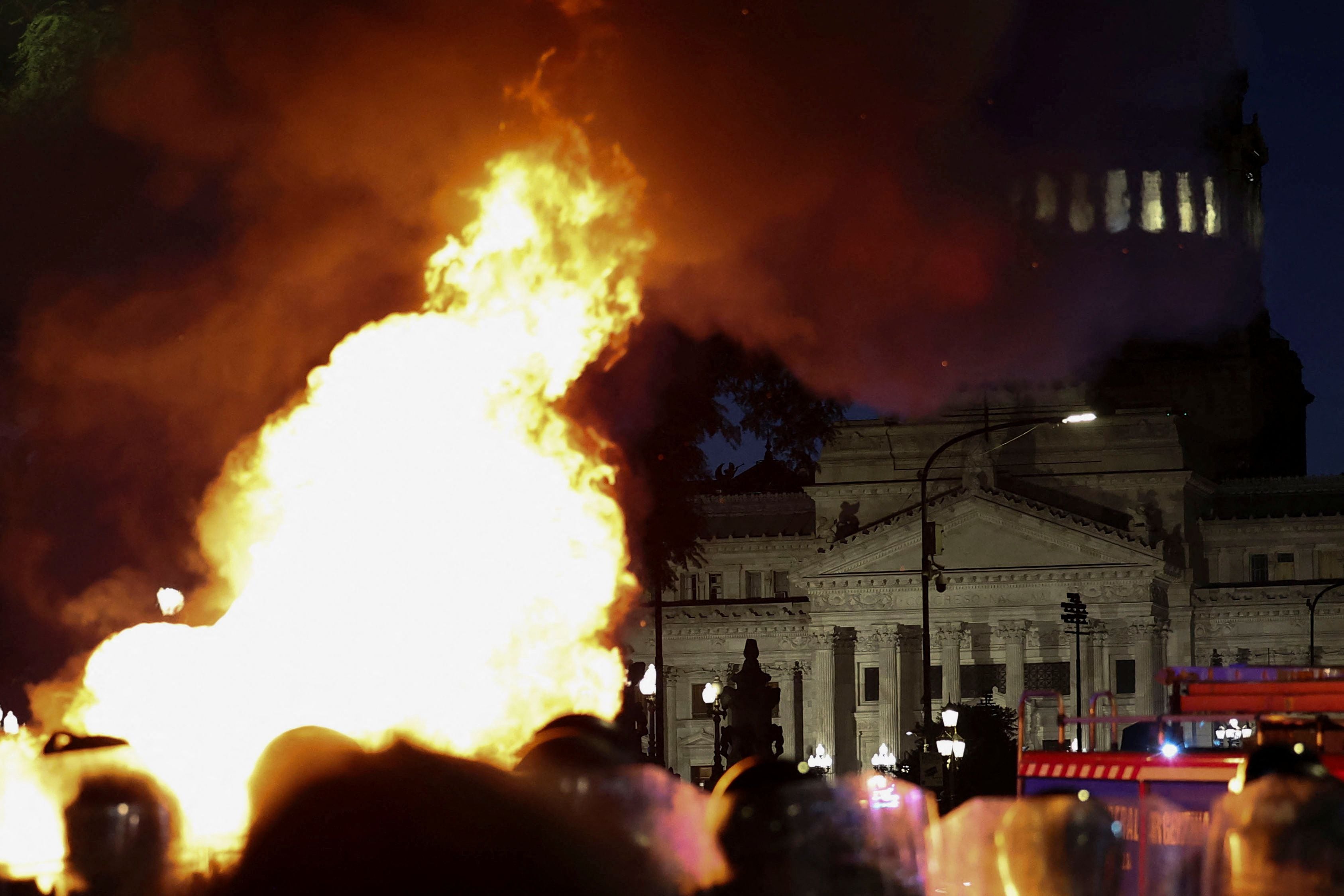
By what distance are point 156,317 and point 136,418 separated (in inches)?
62.6

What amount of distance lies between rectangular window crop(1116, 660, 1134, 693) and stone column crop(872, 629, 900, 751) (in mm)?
9501

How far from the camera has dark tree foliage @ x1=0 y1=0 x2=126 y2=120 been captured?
21688mm

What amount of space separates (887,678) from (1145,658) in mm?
11239

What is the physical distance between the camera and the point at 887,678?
80.3 meters

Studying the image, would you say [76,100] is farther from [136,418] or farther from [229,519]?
[229,519]

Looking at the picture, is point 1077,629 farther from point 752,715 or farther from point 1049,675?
point 752,715

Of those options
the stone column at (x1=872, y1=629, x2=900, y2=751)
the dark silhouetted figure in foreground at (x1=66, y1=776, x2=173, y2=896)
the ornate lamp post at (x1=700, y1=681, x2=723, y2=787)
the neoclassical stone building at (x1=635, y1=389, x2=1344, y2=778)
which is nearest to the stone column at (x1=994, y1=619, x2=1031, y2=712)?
the neoclassical stone building at (x1=635, y1=389, x2=1344, y2=778)

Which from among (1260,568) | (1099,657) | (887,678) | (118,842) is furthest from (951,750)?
(1260,568)

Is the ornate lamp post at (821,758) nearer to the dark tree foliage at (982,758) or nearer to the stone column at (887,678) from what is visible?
the stone column at (887,678)

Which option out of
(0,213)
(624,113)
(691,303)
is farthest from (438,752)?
(0,213)

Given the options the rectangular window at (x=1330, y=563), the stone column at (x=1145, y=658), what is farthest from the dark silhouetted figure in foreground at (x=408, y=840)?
the rectangular window at (x=1330, y=563)

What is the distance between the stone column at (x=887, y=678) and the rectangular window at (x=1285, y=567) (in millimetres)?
17490

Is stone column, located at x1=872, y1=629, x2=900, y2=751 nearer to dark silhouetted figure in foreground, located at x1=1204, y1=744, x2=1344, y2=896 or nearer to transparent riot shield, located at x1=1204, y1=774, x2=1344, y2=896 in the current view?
dark silhouetted figure in foreground, located at x1=1204, y1=744, x2=1344, y2=896

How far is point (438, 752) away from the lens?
277 inches
